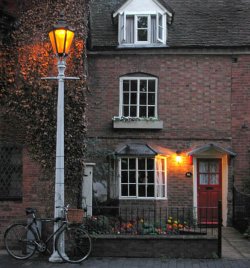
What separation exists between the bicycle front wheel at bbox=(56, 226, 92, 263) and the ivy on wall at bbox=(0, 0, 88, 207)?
3.48ft

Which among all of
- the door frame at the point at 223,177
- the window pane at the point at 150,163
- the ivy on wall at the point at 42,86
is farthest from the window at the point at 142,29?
the ivy on wall at the point at 42,86

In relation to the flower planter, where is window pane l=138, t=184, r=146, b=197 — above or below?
above

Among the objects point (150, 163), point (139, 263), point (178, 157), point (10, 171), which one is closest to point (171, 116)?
point (178, 157)

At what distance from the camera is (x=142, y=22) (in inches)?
643

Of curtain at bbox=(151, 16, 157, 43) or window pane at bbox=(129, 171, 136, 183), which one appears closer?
window pane at bbox=(129, 171, 136, 183)

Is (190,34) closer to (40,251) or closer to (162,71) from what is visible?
(162,71)

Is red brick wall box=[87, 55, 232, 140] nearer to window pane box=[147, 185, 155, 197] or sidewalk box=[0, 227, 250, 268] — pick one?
window pane box=[147, 185, 155, 197]

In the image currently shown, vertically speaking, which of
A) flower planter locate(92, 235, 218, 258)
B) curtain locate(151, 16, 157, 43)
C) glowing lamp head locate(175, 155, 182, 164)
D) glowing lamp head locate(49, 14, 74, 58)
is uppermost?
curtain locate(151, 16, 157, 43)

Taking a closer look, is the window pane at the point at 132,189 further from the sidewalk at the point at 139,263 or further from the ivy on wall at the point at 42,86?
the sidewalk at the point at 139,263

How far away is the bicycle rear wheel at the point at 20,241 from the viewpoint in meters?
9.41

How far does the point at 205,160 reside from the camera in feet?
53.1

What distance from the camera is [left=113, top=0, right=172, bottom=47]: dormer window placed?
16156mm

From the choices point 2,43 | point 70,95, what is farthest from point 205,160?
point 2,43

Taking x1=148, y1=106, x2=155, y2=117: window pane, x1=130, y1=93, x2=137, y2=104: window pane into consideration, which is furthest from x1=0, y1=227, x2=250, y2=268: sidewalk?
x1=130, y1=93, x2=137, y2=104: window pane
